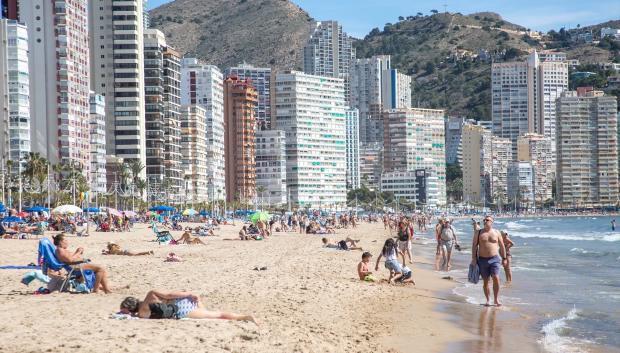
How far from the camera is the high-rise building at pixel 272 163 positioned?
493ft

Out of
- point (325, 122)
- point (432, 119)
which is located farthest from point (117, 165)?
point (432, 119)

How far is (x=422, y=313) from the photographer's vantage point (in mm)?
15359

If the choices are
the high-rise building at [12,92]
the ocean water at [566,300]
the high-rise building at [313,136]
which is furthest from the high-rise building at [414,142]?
the ocean water at [566,300]

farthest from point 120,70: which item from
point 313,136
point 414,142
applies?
point 414,142

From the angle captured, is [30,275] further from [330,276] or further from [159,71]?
[159,71]

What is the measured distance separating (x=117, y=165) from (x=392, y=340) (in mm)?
90638

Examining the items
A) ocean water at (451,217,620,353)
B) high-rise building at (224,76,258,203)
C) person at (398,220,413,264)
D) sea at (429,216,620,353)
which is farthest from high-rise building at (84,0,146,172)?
person at (398,220,413,264)

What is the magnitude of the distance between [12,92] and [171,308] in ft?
248

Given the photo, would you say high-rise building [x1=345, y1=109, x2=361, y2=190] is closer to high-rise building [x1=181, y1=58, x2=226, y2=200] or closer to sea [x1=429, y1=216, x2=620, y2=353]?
high-rise building [x1=181, y1=58, x2=226, y2=200]

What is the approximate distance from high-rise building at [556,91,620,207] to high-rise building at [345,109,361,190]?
41.8m

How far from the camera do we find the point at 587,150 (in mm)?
183000

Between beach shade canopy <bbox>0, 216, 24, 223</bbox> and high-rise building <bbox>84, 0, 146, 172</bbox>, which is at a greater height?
high-rise building <bbox>84, 0, 146, 172</bbox>

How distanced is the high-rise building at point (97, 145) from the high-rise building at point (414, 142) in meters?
101

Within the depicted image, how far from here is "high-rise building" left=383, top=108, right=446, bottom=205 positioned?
19088 cm
